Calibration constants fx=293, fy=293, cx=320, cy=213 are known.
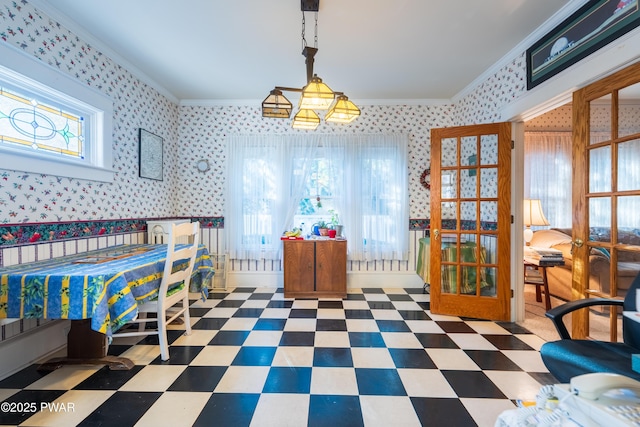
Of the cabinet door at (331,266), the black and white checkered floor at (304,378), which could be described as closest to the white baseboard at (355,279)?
the cabinet door at (331,266)

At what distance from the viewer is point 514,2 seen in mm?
2270

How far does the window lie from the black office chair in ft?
8.59

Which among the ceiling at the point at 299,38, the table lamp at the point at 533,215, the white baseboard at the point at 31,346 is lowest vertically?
the white baseboard at the point at 31,346

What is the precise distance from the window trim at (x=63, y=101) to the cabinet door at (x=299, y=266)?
7.00ft

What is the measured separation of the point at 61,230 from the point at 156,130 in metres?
1.86

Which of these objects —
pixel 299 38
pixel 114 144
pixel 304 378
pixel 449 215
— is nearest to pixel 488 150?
pixel 449 215

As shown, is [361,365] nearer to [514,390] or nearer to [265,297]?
[514,390]

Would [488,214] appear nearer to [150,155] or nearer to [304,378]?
[304,378]

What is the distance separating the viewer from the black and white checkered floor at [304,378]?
1.65m

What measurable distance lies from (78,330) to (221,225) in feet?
7.61

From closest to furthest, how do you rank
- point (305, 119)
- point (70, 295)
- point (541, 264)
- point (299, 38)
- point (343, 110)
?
point (70, 295) < point (343, 110) < point (305, 119) < point (299, 38) < point (541, 264)

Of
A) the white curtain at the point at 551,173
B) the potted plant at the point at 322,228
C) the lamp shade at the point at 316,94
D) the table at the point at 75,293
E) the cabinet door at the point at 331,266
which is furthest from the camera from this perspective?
the white curtain at the point at 551,173

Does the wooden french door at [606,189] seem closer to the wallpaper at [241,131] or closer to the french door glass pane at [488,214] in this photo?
the french door glass pane at [488,214]

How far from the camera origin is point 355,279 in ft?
14.2
